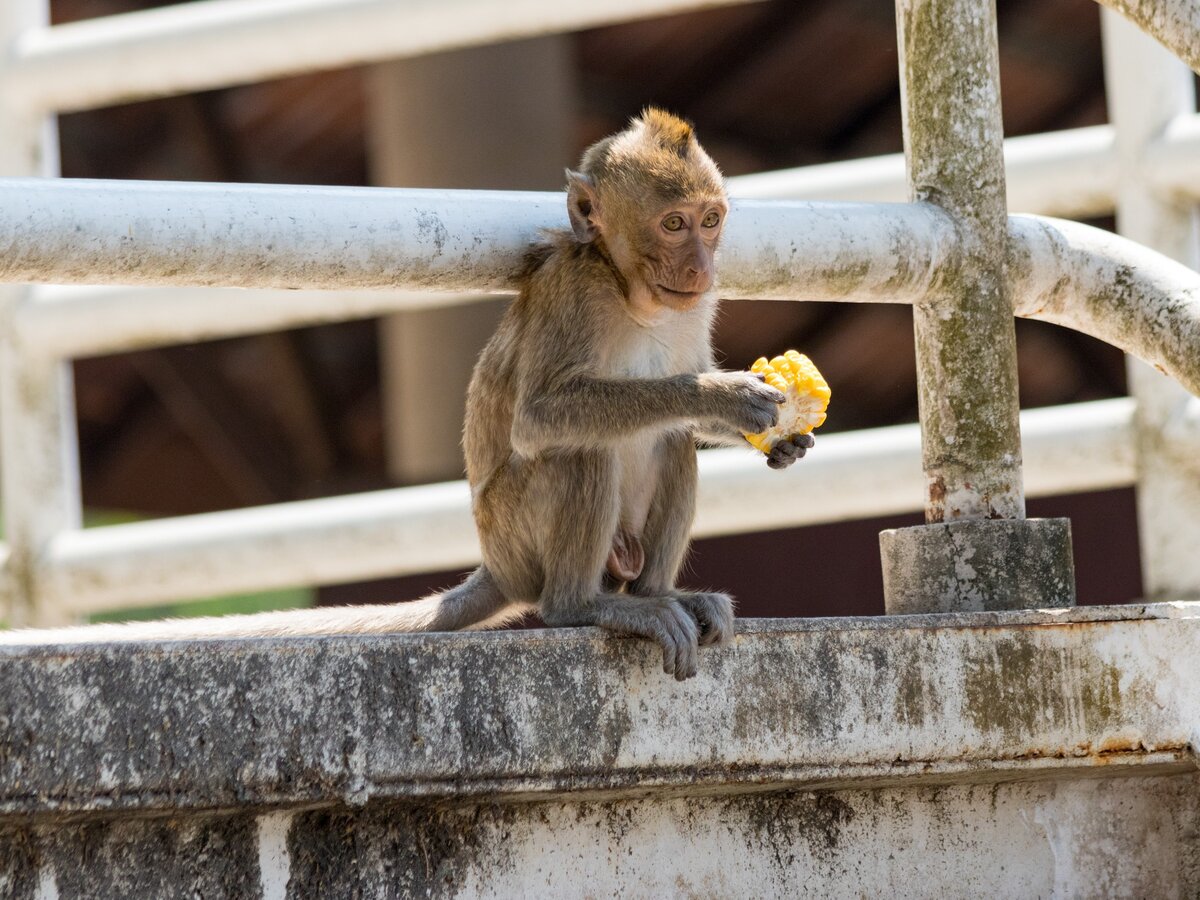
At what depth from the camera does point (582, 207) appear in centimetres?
323

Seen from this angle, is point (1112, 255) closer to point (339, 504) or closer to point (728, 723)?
point (728, 723)

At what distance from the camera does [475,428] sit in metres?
3.43

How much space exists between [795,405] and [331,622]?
945 millimetres

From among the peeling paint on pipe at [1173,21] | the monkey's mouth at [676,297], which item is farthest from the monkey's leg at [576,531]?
the peeling paint on pipe at [1173,21]

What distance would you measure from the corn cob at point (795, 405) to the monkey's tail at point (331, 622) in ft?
2.00

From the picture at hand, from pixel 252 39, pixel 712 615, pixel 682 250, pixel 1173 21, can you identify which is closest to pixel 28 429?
pixel 252 39

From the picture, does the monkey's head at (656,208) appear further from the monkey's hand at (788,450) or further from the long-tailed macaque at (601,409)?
the monkey's hand at (788,450)

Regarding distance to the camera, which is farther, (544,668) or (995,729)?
(995,729)

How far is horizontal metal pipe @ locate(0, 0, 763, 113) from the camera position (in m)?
5.04

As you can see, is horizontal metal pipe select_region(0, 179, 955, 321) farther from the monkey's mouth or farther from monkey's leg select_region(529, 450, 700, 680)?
monkey's leg select_region(529, 450, 700, 680)

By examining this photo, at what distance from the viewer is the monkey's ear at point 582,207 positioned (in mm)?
3098

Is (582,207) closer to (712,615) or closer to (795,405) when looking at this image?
(795,405)

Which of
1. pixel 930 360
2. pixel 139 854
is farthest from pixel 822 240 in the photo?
pixel 139 854

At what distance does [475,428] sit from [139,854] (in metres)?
1.41
